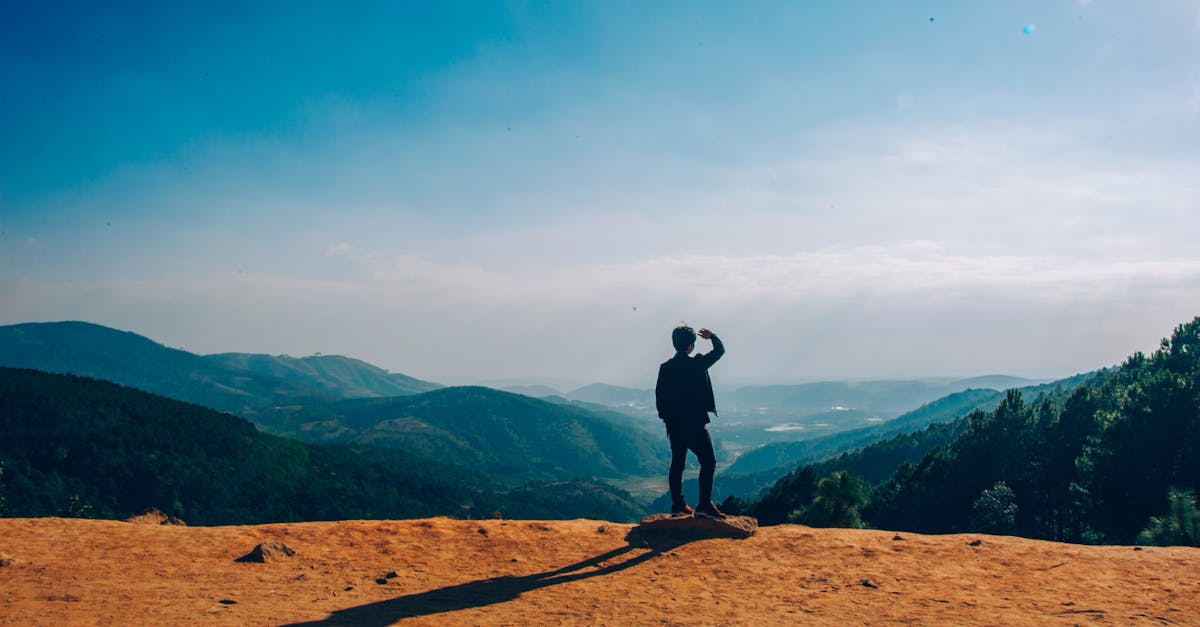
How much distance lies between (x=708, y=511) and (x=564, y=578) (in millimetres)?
3590

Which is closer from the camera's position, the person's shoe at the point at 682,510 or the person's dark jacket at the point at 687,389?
the person's dark jacket at the point at 687,389

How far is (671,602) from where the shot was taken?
25.7 feet

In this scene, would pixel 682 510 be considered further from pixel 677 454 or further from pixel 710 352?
pixel 710 352

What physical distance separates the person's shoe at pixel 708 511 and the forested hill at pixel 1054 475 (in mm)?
27171

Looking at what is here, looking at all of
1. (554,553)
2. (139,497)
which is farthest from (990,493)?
(139,497)

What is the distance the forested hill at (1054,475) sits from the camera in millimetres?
39906

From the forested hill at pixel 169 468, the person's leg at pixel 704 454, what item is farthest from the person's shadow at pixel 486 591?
the forested hill at pixel 169 468

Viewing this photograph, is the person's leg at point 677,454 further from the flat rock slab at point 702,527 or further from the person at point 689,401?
the flat rock slab at point 702,527

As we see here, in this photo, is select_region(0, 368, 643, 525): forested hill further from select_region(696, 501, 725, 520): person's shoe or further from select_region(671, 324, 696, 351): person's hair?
select_region(671, 324, 696, 351): person's hair

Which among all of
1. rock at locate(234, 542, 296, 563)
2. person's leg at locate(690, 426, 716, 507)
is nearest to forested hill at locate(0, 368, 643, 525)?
rock at locate(234, 542, 296, 563)

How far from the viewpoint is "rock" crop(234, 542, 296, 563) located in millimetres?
9695

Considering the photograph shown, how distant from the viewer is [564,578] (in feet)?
29.8

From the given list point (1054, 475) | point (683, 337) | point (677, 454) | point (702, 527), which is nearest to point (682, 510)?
point (702, 527)

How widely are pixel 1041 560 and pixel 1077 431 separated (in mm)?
56750
